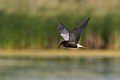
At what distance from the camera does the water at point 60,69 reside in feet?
55.8

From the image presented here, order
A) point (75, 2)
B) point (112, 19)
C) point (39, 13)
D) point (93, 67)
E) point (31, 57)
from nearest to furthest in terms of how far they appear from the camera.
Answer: point (93, 67) → point (31, 57) → point (112, 19) → point (39, 13) → point (75, 2)

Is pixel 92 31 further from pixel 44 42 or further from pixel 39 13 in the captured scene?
pixel 39 13

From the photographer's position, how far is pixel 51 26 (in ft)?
71.3

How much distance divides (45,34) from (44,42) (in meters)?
0.38

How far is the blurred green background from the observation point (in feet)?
68.8

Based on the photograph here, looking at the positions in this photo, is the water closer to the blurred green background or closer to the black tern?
the blurred green background

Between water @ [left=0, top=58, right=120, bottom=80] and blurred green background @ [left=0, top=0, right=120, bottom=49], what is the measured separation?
90 cm

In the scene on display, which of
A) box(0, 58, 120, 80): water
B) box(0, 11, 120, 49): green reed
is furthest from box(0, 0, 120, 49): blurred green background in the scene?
box(0, 58, 120, 80): water

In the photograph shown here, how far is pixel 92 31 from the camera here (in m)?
21.4

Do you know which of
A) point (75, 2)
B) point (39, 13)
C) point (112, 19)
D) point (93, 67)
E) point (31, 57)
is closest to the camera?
point (93, 67)

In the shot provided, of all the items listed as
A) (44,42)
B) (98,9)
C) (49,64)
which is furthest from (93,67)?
(98,9)

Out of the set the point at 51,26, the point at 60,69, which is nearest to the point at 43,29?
the point at 51,26

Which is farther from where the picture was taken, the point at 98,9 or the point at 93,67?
the point at 98,9

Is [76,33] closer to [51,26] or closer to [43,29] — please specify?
[43,29]
